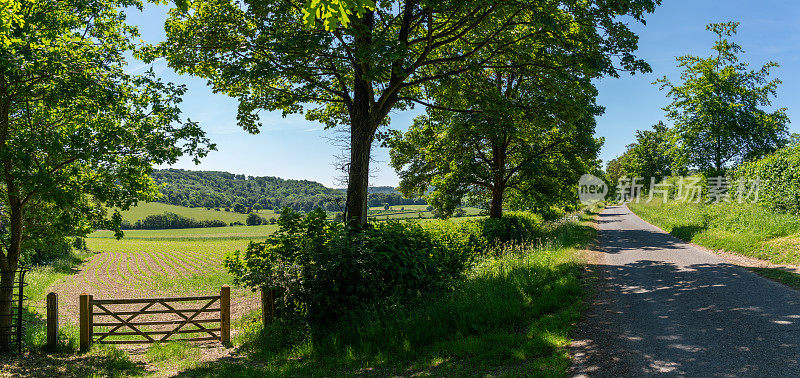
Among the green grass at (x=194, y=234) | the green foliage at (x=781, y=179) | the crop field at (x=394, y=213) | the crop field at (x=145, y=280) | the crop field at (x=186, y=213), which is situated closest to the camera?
the crop field at (x=394, y=213)

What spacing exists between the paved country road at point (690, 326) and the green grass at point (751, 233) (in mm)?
1832

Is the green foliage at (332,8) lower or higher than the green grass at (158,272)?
higher

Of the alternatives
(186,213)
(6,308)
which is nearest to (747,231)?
(6,308)

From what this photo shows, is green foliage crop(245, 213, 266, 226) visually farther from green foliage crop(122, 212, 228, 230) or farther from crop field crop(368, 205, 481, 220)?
crop field crop(368, 205, 481, 220)

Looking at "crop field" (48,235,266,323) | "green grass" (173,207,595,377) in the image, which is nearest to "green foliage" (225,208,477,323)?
"green grass" (173,207,595,377)

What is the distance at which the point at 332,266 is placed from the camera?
819 cm

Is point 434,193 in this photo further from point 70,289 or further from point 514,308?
point 70,289

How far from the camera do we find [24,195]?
1012 centimetres

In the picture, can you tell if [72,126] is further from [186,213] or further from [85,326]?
[186,213]

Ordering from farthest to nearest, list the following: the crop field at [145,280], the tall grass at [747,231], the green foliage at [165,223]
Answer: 1. the green foliage at [165,223]
2. the crop field at [145,280]
3. the tall grass at [747,231]

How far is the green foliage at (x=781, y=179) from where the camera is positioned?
54.0 ft

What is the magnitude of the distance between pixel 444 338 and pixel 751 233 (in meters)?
14.8

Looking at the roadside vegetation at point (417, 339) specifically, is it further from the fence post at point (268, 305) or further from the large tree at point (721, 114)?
the large tree at point (721, 114)

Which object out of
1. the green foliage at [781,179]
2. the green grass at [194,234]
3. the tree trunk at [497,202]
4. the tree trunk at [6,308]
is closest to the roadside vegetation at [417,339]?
the tree trunk at [6,308]
